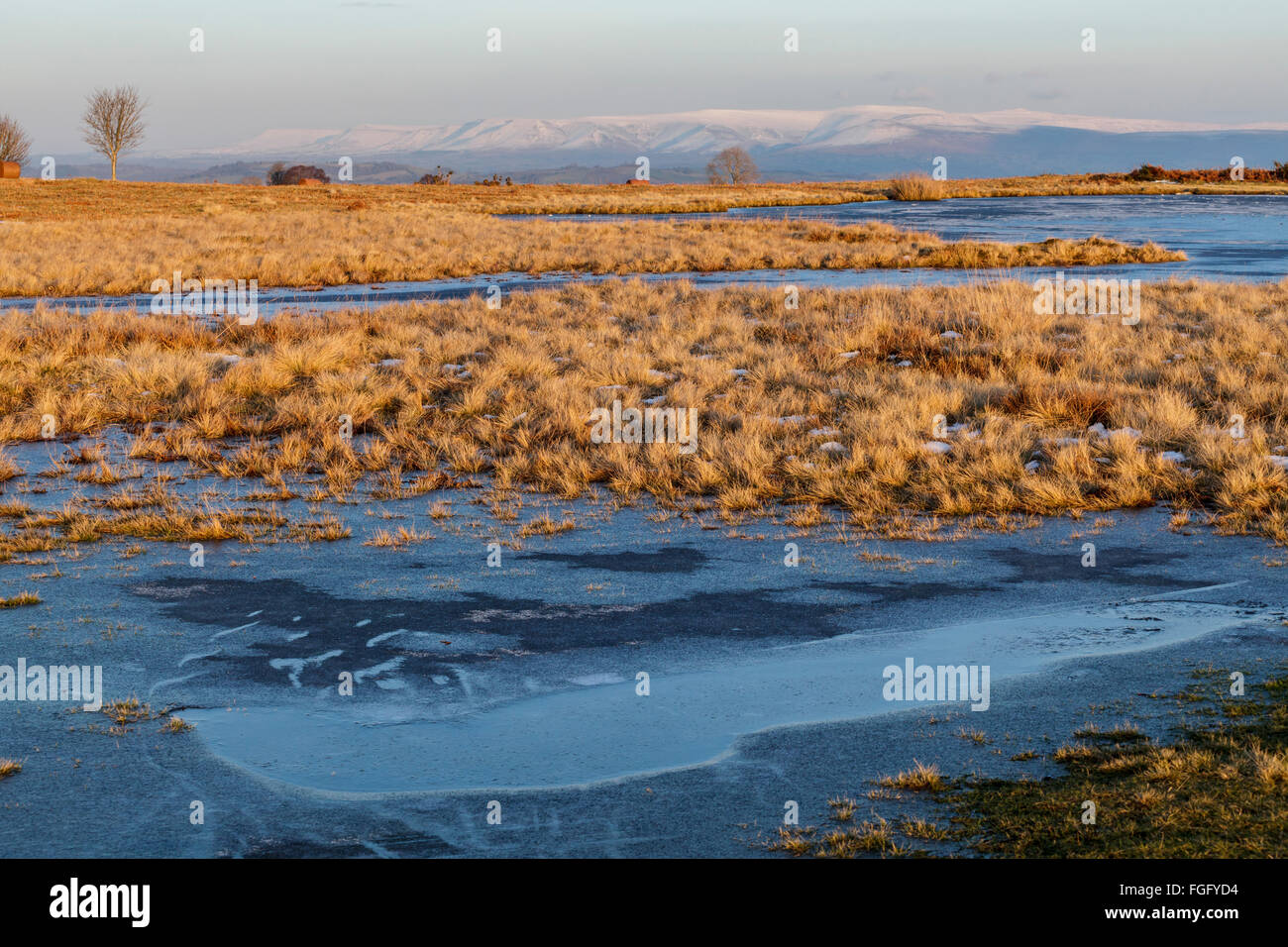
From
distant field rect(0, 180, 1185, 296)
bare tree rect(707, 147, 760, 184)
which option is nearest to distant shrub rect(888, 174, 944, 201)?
distant field rect(0, 180, 1185, 296)

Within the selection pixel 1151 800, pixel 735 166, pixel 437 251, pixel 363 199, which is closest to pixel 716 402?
pixel 1151 800

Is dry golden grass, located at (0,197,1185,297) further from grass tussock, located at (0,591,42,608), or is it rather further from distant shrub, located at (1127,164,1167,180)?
distant shrub, located at (1127,164,1167,180)

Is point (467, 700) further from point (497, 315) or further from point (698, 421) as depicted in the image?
point (497, 315)

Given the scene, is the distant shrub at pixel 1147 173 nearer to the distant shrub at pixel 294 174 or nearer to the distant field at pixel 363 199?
→ the distant field at pixel 363 199

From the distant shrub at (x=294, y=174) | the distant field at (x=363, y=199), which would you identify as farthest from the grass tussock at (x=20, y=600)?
the distant shrub at (x=294, y=174)

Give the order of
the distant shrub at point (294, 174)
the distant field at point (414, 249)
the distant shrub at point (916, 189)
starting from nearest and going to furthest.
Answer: the distant field at point (414, 249), the distant shrub at point (916, 189), the distant shrub at point (294, 174)
